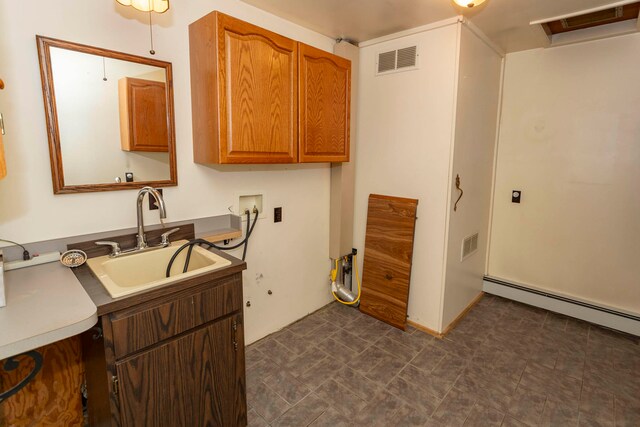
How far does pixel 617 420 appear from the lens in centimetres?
180

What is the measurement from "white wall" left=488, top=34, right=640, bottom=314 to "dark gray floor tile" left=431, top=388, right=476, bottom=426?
1.70 metres

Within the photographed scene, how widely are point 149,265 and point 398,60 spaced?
7.28 feet

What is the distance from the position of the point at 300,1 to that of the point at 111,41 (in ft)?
3.63

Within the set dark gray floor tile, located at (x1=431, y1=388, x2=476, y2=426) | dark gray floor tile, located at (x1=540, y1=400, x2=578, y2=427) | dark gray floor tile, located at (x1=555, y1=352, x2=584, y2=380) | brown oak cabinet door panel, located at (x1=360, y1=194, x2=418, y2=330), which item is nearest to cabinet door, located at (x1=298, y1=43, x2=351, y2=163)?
brown oak cabinet door panel, located at (x1=360, y1=194, x2=418, y2=330)

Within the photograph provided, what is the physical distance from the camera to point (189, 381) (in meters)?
1.42

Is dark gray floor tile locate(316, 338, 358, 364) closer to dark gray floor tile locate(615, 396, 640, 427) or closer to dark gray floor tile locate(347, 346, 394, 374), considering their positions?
dark gray floor tile locate(347, 346, 394, 374)

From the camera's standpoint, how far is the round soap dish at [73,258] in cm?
143

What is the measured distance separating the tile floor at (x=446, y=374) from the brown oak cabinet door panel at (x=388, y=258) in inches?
5.8

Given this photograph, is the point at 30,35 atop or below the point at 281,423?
atop

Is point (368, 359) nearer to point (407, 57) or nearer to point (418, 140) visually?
point (418, 140)

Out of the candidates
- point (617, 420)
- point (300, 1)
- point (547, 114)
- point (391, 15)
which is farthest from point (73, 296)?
point (547, 114)

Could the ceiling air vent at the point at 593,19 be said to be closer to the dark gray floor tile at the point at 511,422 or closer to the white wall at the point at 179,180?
the white wall at the point at 179,180

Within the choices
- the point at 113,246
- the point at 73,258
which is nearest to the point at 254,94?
the point at 113,246

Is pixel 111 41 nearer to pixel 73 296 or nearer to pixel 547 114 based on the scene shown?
pixel 73 296
